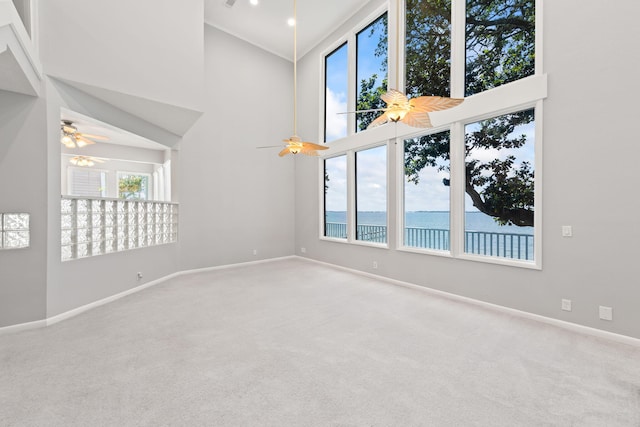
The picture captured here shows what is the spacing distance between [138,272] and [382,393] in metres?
4.27

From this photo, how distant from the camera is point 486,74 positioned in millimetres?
3932

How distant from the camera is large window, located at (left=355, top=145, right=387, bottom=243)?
5.41 meters

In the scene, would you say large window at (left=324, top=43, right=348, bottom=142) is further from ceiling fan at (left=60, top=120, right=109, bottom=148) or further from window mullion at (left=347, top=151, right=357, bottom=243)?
ceiling fan at (left=60, top=120, right=109, bottom=148)

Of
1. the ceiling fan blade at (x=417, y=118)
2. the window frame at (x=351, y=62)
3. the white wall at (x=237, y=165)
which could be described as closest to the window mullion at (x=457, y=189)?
the ceiling fan blade at (x=417, y=118)

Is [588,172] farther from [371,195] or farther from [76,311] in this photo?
[76,311]

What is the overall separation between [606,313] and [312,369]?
3.05m

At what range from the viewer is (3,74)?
261 cm

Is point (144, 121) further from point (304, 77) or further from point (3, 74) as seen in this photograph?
point (304, 77)

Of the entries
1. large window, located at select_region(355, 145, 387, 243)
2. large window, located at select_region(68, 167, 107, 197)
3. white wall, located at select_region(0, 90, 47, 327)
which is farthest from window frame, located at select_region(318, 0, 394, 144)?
large window, located at select_region(68, 167, 107, 197)

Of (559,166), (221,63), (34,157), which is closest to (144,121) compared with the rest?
(34,157)

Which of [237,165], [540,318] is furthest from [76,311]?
[540,318]

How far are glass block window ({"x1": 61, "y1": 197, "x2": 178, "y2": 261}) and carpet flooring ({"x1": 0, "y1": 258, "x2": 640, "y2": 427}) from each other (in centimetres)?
89

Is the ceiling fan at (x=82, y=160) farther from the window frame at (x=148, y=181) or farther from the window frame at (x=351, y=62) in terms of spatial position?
the window frame at (x=351, y=62)

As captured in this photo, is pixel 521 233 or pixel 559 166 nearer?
pixel 559 166
